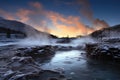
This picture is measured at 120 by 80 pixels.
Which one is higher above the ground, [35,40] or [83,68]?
[35,40]

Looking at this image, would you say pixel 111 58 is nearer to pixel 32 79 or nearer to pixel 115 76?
pixel 115 76

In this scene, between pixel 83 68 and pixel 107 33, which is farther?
pixel 107 33

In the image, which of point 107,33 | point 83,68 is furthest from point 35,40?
point 107,33

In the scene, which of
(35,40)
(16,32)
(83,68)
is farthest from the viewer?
(16,32)

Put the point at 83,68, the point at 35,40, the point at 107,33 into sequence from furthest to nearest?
1. the point at 107,33
2. the point at 35,40
3. the point at 83,68

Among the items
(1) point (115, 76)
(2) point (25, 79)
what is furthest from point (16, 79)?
(1) point (115, 76)

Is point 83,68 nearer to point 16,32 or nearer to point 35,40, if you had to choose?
point 35,40

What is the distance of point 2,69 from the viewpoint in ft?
47.6

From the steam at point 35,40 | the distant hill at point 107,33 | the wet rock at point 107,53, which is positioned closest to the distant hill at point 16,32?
the steam at point 35,40

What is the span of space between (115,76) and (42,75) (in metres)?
6.72

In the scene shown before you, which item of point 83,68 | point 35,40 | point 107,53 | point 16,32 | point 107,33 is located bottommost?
point 83,68

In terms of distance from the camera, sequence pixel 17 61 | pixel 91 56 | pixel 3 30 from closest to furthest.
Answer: pixel 17 61 < pixel 91 56 < pixel 3 30

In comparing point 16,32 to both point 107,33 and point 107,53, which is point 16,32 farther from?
point 107,53

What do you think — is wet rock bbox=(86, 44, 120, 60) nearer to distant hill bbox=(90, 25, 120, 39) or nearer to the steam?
the steam
